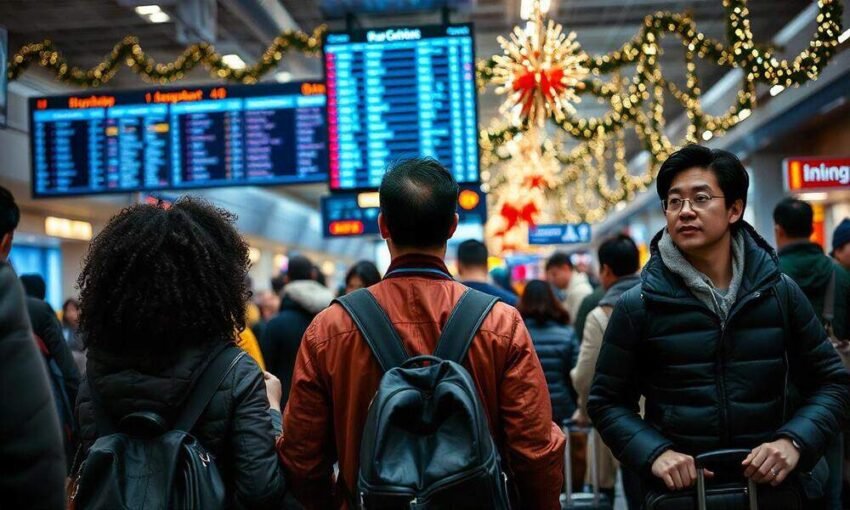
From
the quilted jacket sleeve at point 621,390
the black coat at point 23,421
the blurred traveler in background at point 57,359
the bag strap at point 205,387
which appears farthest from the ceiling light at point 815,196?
the black coat at point 23,421

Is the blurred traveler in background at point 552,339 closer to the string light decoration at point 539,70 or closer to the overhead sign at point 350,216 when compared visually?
the string light decoration at point 539,70

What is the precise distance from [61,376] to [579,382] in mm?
2907

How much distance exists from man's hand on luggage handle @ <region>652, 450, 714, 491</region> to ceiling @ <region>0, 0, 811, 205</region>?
33.5 feet

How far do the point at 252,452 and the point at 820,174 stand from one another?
7342 millimetres

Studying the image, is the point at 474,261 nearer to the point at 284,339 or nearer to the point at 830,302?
the point at 284,339

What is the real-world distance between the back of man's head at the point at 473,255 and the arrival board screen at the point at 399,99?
7.72 ft

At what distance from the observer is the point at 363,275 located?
764cm

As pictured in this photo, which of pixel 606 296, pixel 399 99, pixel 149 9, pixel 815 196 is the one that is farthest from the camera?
pixel 815 196

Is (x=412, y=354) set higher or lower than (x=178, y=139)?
lower

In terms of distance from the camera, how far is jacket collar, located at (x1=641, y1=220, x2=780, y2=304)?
3086mm

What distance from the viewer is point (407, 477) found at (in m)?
2.27

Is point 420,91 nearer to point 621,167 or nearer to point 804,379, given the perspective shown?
point 804,379

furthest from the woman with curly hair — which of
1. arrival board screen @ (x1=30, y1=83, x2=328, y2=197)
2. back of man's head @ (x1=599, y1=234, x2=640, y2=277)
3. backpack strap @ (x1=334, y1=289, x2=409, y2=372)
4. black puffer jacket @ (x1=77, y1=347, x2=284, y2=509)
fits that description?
arrival board screen @ (x1=30, y1=83, x2=328, y2=197)

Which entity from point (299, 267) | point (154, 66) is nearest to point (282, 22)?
point (154, 66)
